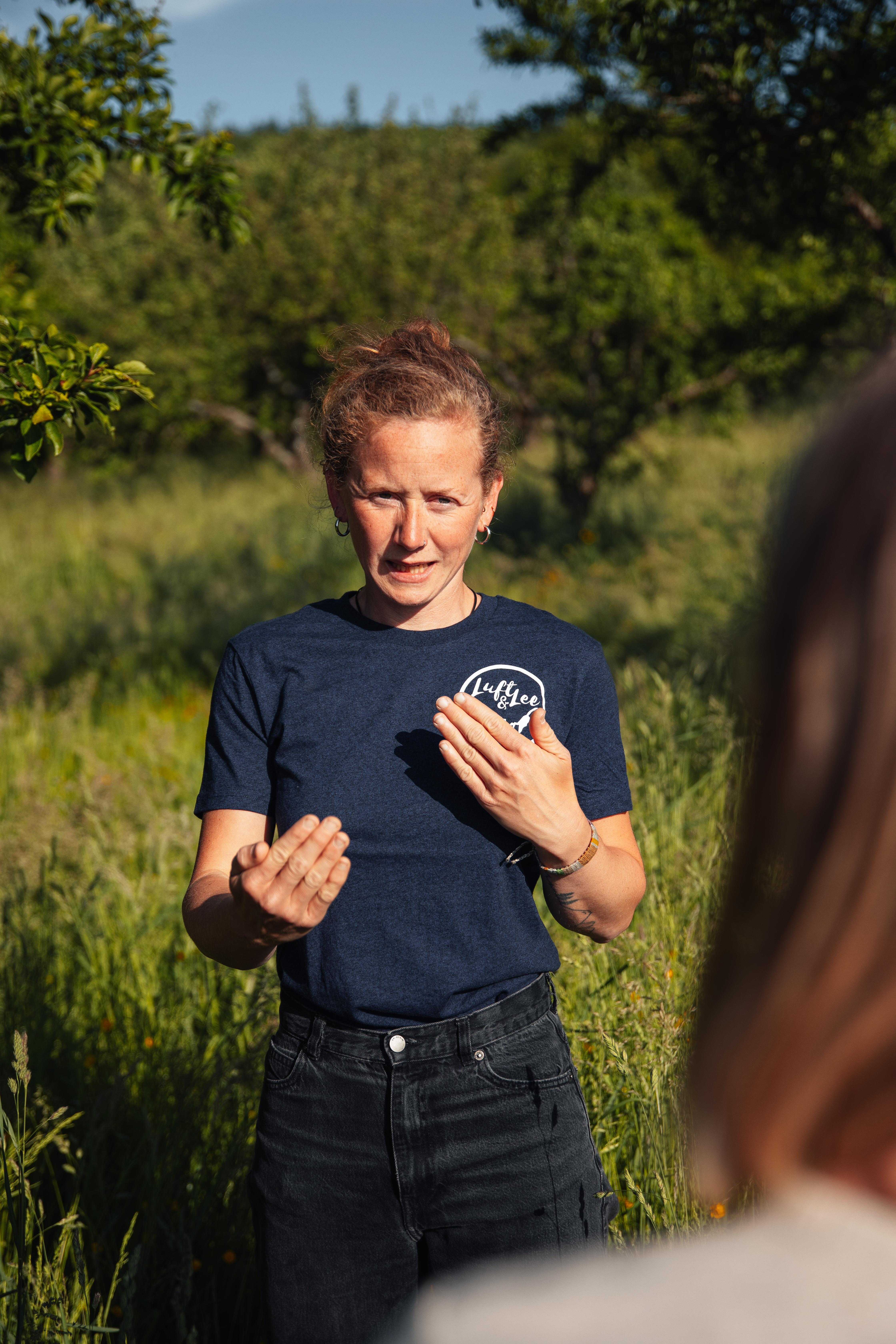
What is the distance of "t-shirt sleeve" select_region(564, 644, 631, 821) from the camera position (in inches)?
63.7

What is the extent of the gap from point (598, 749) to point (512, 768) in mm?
255

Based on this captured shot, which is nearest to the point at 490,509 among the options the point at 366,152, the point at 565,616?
the point at 565,616

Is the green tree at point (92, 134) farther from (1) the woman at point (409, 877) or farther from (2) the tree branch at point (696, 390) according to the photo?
(2) the tree branch at point (696, 390)

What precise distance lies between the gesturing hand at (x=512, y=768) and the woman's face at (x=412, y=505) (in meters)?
0.30

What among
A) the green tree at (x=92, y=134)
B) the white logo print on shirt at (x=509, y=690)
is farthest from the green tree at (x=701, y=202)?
the white logo print on shirt at (x=509, y=690)

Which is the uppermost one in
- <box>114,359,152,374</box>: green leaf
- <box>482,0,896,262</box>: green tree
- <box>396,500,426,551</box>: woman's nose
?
<box>482,0,896,262</box>: green tree

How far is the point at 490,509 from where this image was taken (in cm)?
185

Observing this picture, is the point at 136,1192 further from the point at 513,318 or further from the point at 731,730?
the point at 513,318

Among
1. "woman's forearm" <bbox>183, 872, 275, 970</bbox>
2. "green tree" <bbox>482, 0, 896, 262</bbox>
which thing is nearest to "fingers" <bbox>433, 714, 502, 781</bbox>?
"woman's forearm" <bbox>183, 872, 275, 970</bbox>

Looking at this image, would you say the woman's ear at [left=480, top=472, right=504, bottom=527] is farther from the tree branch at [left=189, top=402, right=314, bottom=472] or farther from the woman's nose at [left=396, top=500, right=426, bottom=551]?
the tree branch at [left=189, top=402, right=314, bottom=472]

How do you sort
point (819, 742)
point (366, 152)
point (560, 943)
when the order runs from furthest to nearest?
point (366, 152) < point (560, 943) < point (819, 742)

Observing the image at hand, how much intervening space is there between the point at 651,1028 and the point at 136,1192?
4.40ft

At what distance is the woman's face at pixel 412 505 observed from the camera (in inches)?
65.3

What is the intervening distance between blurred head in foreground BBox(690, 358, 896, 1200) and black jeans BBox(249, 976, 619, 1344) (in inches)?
30.9
